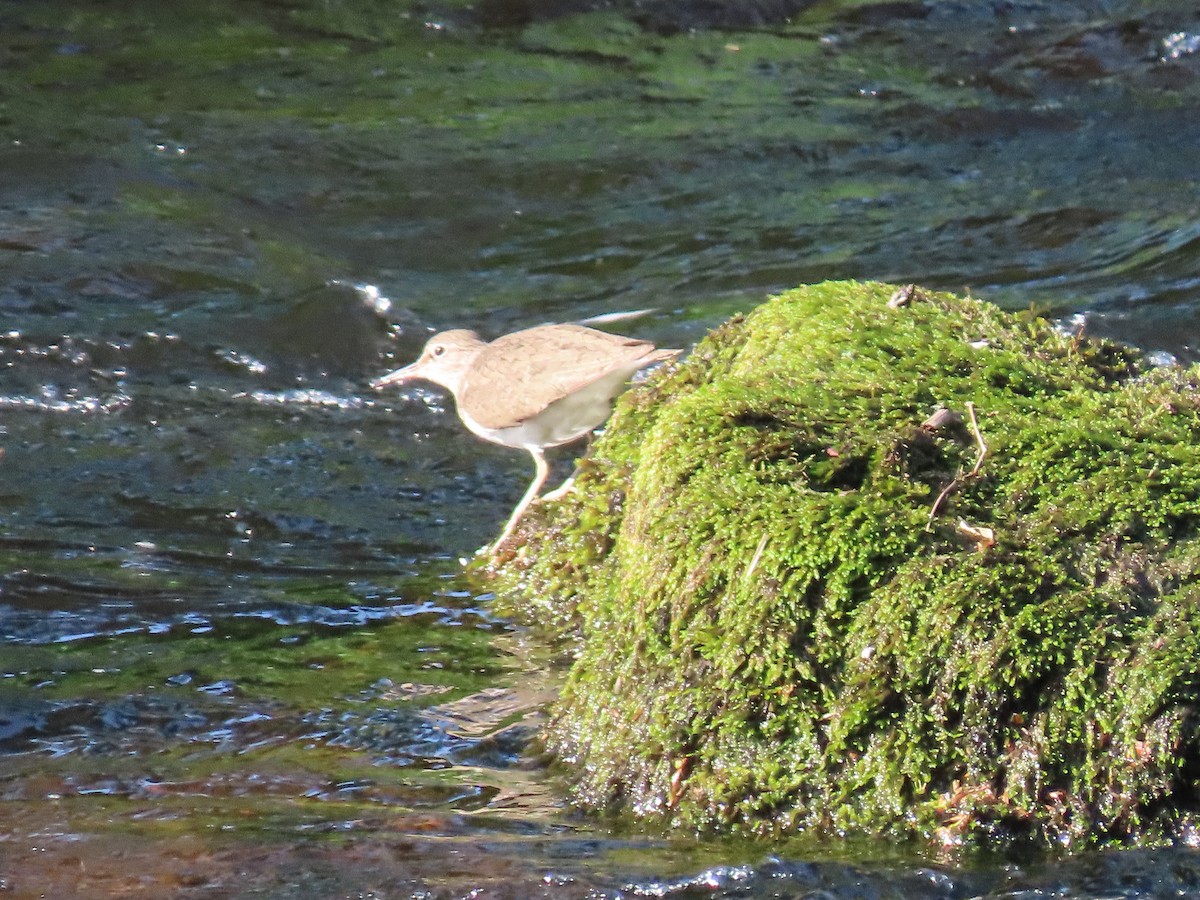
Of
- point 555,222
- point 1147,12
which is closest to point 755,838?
point 555,222

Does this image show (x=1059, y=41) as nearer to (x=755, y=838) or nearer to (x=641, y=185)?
(x=641, y=185)

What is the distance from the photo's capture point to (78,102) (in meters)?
12.7

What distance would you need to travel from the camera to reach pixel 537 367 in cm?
656

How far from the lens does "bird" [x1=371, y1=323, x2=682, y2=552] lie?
6.14 meters

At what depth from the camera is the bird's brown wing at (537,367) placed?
6180 millimetres

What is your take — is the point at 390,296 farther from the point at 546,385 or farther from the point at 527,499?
Answer: the point at 527,499

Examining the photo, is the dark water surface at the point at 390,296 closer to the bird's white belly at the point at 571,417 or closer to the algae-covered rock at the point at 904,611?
the algae-covered rock at the point at 904,611

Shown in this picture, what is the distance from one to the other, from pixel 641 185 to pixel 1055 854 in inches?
362

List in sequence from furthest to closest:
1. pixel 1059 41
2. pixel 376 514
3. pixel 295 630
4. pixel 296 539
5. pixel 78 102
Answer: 1. pixel 1059 41
2. pixel 78 102
3. pixel 376 514
4. pixel 296 539
5. pixel 295 630

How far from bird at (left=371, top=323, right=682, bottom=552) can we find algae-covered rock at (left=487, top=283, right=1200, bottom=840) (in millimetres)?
1431

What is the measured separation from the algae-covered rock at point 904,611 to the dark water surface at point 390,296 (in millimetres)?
178

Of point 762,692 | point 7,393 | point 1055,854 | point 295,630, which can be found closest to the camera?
point 1055,854

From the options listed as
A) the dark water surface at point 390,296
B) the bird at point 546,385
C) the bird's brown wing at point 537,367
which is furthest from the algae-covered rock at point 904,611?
the bird's brown wing at point 537,367

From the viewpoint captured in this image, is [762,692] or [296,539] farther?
[296,539]
